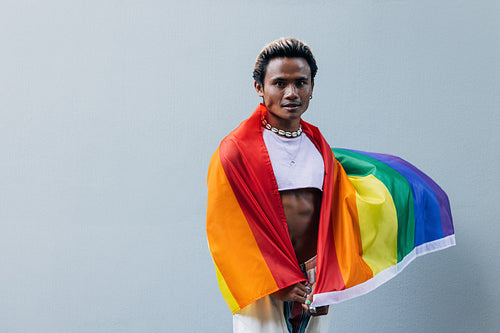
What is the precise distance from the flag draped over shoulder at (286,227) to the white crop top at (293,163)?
0.02 metres

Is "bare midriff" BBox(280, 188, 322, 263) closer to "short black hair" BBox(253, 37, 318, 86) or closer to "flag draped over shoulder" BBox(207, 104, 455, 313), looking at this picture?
"flag draped over shoulder" BBox(207, 104, 455, 313)

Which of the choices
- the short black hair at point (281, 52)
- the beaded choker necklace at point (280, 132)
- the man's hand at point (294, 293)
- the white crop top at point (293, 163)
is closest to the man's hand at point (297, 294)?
the man's hand at point (294, 293)

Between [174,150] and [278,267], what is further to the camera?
[174,150]

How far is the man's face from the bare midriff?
8.1 inches

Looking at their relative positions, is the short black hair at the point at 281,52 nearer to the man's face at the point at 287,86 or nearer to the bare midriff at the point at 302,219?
the man's face at the point at 287,86

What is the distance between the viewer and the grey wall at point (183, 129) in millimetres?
2203

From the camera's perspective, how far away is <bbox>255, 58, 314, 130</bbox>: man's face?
4.98ft

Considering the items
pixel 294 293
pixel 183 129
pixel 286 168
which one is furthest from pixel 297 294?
pixel 183 129

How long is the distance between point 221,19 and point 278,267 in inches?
44.3

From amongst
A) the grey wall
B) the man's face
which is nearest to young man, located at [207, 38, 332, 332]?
the man's face

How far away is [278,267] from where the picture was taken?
144cm

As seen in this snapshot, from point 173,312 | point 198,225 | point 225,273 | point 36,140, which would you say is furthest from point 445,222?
point 36,140

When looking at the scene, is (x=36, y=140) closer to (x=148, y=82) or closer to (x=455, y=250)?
(x=148, y=82)

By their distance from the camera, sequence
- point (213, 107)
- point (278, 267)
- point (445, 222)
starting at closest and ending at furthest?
1. point (278, 267)
2. point (445, 222)
3. point (213, 107)
